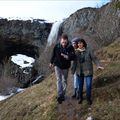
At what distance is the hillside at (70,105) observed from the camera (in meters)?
13.0

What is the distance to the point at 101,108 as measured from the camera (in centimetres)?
1301

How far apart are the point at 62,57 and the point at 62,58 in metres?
0.04

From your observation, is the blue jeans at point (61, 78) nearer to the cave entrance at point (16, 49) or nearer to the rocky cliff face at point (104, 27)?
the rocky cliff face at point (104, 27)

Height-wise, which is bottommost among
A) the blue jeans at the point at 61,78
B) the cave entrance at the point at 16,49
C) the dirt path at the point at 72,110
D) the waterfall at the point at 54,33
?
the cave entrance at the point at 16,49

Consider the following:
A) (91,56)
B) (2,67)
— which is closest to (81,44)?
(91,56)

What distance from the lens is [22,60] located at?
56.0 m

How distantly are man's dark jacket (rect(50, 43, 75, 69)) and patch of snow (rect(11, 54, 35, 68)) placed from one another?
4007 centimetres

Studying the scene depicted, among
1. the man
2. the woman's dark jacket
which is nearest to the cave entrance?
the man

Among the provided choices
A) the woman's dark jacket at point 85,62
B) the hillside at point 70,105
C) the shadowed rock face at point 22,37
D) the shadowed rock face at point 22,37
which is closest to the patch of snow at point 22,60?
the shadowed rock face at point 22,37

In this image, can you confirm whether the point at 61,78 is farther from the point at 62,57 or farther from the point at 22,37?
the point at 22,37

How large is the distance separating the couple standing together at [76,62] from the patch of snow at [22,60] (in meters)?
40.0

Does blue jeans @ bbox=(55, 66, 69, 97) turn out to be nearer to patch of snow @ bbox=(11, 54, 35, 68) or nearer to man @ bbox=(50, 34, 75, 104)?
man @ bbox=(50, 34, 75, 104)

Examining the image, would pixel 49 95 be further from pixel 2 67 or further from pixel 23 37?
pixel 23 37

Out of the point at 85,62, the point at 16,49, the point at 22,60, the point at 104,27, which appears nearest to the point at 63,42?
the point at 85,62
